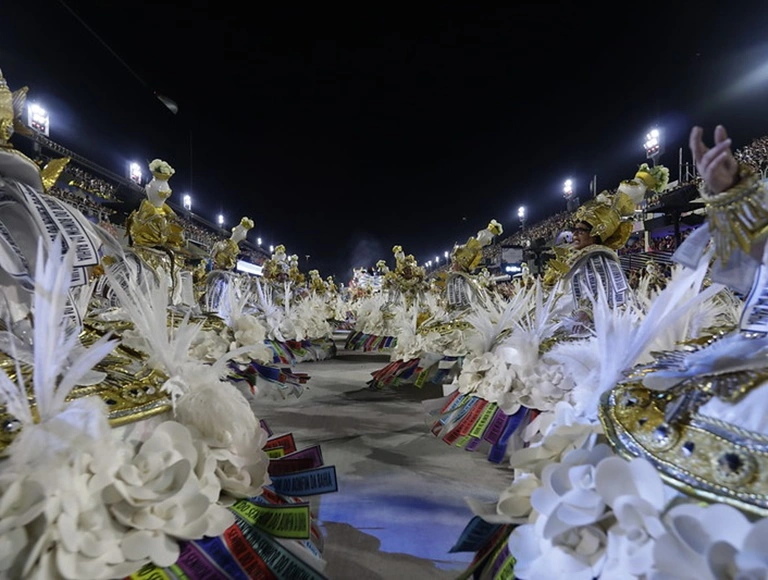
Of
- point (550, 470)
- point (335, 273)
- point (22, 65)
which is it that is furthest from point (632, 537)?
point (335, 273)

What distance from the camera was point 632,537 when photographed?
2.10ft

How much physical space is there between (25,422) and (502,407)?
6.06 ft

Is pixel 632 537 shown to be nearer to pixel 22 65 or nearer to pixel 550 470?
pixel 550 470

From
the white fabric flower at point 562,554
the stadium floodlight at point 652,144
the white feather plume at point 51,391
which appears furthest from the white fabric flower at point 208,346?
the stadium floodlight at point 652,144

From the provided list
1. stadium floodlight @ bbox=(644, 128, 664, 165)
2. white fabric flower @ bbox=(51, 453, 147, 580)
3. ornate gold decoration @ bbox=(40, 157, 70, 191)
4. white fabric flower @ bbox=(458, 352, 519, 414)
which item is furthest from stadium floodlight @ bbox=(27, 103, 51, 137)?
stadium floodlight @ bbox=(644, 128, 664, 165)

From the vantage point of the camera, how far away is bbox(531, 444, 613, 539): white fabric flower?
699 millimetres

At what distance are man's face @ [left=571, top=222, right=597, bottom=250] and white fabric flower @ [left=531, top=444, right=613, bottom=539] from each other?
6.88ft

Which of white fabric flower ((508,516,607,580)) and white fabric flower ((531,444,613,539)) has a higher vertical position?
white fabric flower ((531,444,613,539))

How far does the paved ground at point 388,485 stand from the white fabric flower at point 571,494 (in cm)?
101

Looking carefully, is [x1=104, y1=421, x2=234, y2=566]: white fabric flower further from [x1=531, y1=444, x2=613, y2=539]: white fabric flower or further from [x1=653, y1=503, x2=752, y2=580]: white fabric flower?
[x1=653, y1=503, x2=752, y2=580]: white fabric flower

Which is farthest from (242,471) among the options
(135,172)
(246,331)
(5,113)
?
(135,172)

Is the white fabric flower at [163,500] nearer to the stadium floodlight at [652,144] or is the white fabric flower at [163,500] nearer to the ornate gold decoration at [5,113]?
the ornate gold decoration at [5,113]

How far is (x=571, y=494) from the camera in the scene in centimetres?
72

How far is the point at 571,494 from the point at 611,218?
7.37 ft
